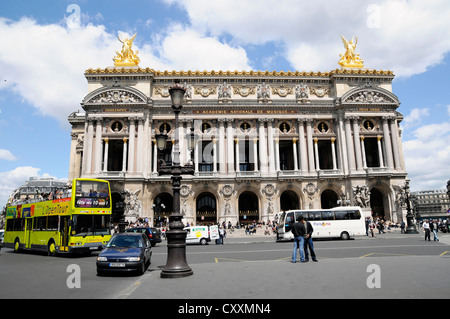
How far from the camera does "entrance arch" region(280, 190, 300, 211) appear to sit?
45.5 metres

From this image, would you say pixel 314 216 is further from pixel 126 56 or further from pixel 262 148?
pixel 126 56

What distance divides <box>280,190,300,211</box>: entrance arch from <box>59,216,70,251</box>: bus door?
32885 mm

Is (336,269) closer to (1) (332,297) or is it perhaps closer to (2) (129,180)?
(1) (332,297)

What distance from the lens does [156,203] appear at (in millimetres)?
43531

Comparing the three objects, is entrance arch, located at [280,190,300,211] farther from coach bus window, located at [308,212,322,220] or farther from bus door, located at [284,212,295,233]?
bus door, located at [284,212,295,233]

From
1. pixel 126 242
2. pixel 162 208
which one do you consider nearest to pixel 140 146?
pixel 162 208

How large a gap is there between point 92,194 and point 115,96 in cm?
2817

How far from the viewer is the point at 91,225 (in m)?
18.4

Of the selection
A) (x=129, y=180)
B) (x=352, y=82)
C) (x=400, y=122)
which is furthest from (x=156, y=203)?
(x=400, y=122)

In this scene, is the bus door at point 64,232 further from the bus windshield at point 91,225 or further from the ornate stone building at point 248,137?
the ornate stone building at point 248,137

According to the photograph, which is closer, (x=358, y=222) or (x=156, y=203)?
(x=358, y=222)

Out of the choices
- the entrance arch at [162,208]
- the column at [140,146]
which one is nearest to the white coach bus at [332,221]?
the entrance arch at [162,208]

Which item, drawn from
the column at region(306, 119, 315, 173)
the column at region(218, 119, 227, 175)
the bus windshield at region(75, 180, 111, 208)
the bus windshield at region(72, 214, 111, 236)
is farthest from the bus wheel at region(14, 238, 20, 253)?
the column at region(306, 119, 315, 173)
